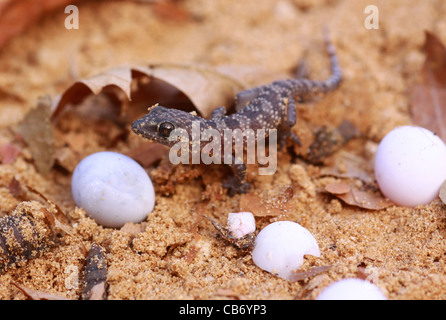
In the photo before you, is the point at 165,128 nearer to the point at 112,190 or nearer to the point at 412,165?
the point at 112,190

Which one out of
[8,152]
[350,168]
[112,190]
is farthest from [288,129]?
[8,152]

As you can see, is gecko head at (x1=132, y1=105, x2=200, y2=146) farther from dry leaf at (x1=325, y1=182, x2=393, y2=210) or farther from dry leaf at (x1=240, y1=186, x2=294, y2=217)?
dry leaf at (x1=325, y1=182, x2=393, y2=210)

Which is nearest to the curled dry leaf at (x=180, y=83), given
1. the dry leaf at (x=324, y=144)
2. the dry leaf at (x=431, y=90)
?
the dry leaf at (x=324, y=144)

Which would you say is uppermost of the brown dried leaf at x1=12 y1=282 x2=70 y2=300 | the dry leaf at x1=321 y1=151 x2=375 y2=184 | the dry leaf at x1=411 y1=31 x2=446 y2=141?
the dry leaf at x1=411 y1=31 x2=446 y2=141

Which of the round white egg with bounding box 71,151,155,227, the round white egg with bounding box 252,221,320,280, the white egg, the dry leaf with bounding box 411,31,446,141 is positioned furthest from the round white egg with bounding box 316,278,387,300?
the dry leaf with bounding box 411,31,446,141

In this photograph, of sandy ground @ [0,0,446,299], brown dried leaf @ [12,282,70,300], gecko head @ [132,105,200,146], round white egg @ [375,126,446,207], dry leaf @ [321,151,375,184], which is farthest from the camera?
dry leaf @ [321,151,375,184]
